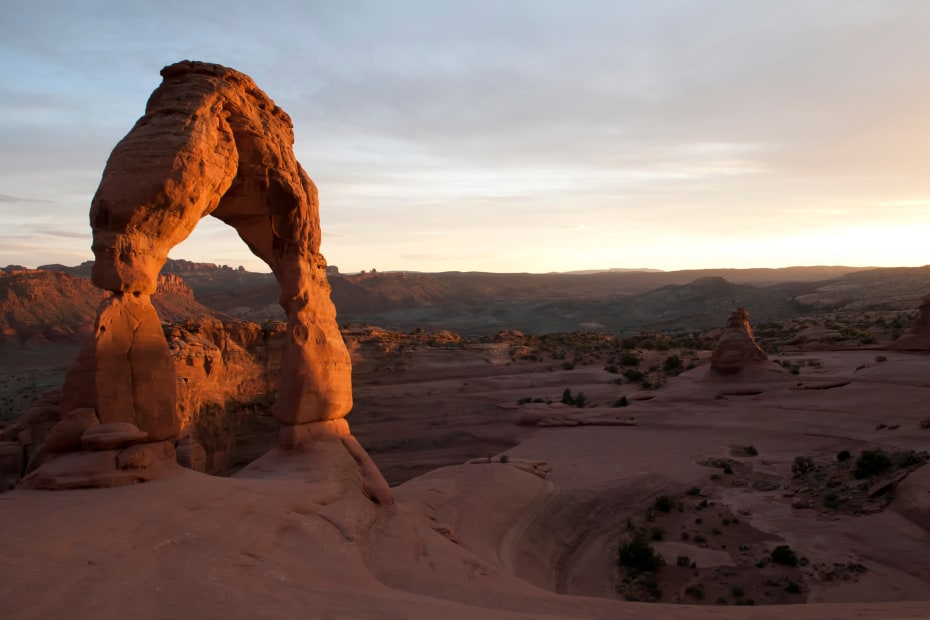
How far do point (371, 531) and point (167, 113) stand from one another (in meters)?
6.21

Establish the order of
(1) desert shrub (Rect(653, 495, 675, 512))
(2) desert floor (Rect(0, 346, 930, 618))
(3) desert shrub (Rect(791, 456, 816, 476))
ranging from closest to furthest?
(2) desert floor (Rect(0, 346, 930, 618)) < (1) desert shrub (Rect(653, 495, 675, 512)) < (3) desert shrub (Rect(791, 456, 816, 476))

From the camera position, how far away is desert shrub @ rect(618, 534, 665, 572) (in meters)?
10.7

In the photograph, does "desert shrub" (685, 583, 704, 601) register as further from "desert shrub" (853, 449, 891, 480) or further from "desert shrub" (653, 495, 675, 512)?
"desert shrub" (853, 449, 891, 480)

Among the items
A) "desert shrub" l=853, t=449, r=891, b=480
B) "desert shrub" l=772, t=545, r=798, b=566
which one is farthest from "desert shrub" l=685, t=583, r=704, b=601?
"desert shrub" l=853, t=449, r=891, b=480

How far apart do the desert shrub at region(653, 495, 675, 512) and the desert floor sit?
6cm

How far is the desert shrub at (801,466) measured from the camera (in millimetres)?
14666

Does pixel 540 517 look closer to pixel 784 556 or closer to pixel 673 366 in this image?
pixel 784 556

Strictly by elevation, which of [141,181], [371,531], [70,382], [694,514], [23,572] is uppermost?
[141,181]

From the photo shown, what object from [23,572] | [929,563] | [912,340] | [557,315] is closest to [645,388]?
[912,340]

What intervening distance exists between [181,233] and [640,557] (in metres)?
9.10

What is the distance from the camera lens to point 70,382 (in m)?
7.27

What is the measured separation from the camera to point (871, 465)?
522 inches

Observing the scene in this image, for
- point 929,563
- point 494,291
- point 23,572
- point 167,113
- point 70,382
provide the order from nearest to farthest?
point 23,572 → point 70,382 → point 167,113 → point 929,563 → point 494,291

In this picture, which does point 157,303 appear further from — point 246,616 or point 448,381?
point 246,616
